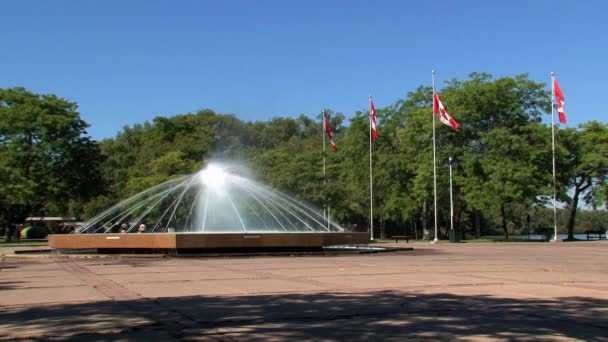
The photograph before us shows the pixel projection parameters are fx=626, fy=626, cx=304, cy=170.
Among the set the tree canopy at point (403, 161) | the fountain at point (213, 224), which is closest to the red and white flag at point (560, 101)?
the tree canopy at point (403, 161)

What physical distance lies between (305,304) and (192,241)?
12.8 meters

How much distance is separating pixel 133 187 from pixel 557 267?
49386 mm

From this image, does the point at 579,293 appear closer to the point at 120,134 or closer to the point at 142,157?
the point at 142,157

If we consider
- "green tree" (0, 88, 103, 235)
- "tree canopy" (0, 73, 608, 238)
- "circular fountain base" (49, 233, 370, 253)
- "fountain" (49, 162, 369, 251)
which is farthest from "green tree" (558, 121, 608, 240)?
"green tree" (0, 88, 103, 235)

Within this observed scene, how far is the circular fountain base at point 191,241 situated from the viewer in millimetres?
21484

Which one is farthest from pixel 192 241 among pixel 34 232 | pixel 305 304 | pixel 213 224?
pixel 34 232

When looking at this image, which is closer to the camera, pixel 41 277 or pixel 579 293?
pixel 579 293

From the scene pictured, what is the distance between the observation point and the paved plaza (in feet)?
23.1

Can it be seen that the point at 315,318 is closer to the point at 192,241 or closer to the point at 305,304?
the point at 305,304

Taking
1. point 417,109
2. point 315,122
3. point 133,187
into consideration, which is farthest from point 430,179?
point 315,122

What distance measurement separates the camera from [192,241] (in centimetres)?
2141

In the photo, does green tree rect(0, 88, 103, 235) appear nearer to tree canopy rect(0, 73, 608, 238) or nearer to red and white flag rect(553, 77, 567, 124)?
tree canopy rect(0, 73, 608, 238)

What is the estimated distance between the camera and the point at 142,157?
262 feet

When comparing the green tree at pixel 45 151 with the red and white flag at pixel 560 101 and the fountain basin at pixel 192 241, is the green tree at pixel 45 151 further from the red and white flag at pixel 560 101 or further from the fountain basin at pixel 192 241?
the red and white flag at pixel 560 101
